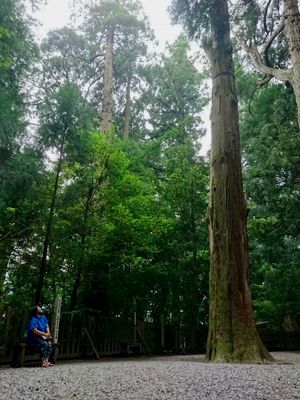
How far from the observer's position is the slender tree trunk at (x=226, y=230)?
6344 millimetres

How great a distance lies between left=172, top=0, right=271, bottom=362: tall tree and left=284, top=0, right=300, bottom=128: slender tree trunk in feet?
4.82

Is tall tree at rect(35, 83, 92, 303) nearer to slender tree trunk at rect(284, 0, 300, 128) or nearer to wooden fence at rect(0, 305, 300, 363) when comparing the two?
wooden fence at rect(0, 305, 300, 363)

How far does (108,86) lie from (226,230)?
11032mm

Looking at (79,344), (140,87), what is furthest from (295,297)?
(140,87)

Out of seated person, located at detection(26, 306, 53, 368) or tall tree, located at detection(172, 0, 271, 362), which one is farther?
seated person, located at detection(26, 306, 53, 368)

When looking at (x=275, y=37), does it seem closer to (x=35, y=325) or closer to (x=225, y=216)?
(x=225, y=216)

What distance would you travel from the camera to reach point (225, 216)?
7152mm

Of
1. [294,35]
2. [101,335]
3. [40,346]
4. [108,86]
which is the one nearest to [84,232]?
[101,335]

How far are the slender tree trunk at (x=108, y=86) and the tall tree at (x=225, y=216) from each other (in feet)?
19.1

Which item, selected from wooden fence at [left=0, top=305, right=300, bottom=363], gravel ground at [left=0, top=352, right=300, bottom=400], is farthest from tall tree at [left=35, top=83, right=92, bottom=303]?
gravel ground at [left=0, top=352, right=300, bottom=400]

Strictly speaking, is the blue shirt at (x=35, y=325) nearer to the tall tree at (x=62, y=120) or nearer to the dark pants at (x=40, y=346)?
the dark pants at (x=40, y=346)

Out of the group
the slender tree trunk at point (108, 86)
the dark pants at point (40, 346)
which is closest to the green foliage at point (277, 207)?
the slender tree trunk at point (108, 86)

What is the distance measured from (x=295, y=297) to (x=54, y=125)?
34.3 ft

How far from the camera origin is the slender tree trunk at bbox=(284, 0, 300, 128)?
815 centimetres
